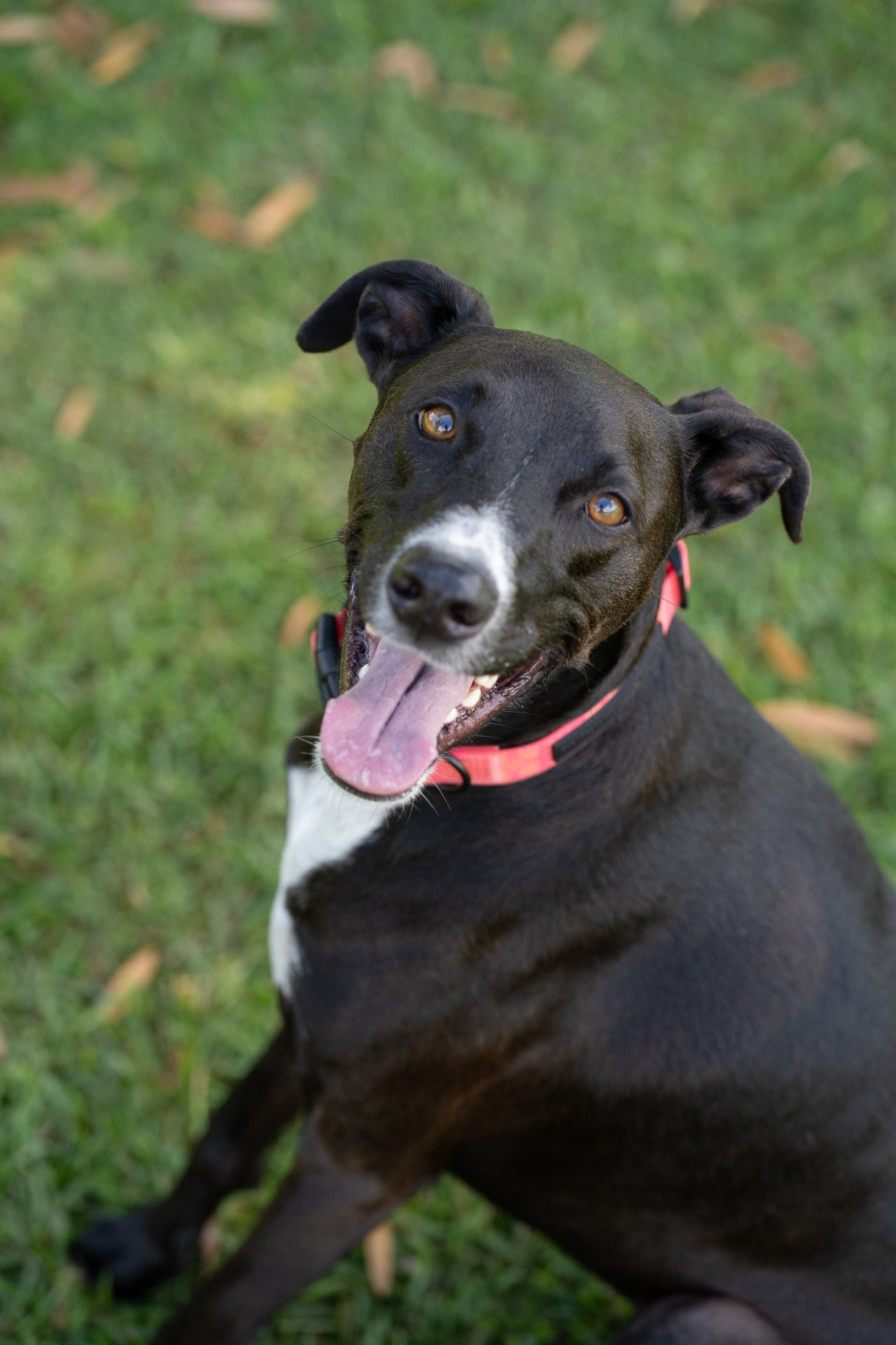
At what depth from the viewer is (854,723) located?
4473 mm

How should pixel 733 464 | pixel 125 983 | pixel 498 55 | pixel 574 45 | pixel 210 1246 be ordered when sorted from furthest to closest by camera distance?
pixel 574 45 < pixel 498 55 < pixel 125 983 < pixel 210 1246 < pixel 733 464

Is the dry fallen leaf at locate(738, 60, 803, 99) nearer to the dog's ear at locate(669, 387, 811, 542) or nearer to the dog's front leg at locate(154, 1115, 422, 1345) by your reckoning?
the dog's ear at locate(669, 387, 811, 542)

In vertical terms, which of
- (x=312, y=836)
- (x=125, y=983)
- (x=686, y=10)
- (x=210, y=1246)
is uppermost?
(x=686, y=10)

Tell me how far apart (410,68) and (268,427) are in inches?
103

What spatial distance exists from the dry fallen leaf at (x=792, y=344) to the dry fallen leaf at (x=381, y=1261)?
13.5 ft

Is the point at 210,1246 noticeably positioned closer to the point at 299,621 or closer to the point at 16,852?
the point at 16,852

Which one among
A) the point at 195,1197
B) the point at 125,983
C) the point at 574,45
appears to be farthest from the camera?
the point at 574,45

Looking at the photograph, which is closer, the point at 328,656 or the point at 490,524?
the point at 490,524

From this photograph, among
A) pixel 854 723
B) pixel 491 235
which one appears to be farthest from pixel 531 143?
pixel 854 723

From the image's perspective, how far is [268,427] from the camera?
198 inches

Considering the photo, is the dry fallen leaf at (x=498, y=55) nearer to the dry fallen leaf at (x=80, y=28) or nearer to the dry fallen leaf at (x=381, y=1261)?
the dry fallen leaf at (x=80, y=28)

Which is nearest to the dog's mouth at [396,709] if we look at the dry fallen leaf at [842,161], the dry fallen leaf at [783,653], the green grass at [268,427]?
the green grass at [268,427]

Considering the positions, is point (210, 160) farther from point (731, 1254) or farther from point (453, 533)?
point (731, 1254)

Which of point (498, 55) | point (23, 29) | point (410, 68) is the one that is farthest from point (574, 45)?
point (23, 29)
